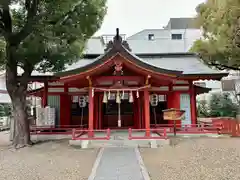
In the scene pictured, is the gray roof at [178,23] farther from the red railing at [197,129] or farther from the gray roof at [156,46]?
the red railing at [197,129]

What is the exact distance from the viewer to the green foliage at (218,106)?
2830 cm

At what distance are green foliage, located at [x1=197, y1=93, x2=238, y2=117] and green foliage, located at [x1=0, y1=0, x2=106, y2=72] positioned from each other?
793 inches

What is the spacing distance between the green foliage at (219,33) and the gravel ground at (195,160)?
5.31 meters

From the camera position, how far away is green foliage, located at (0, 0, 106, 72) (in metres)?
11.4

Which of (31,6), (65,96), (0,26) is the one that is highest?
(31,6)

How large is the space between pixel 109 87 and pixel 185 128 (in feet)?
17.2

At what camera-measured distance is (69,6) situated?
35.8 feet

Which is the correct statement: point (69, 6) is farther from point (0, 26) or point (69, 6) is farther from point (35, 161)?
point (35, 161)

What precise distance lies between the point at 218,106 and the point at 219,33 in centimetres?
1709

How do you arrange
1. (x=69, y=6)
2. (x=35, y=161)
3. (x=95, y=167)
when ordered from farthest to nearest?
(x=69, y=6) < (x=35, y=161) < (x=95, y=167)

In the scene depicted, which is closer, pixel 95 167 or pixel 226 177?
pixel 226 177

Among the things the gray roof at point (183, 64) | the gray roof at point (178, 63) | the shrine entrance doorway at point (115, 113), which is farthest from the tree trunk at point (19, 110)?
the gray roof at point (183, 64)

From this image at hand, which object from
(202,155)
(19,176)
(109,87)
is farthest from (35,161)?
(202,155)

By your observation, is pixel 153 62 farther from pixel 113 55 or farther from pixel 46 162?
pixel 46 162
